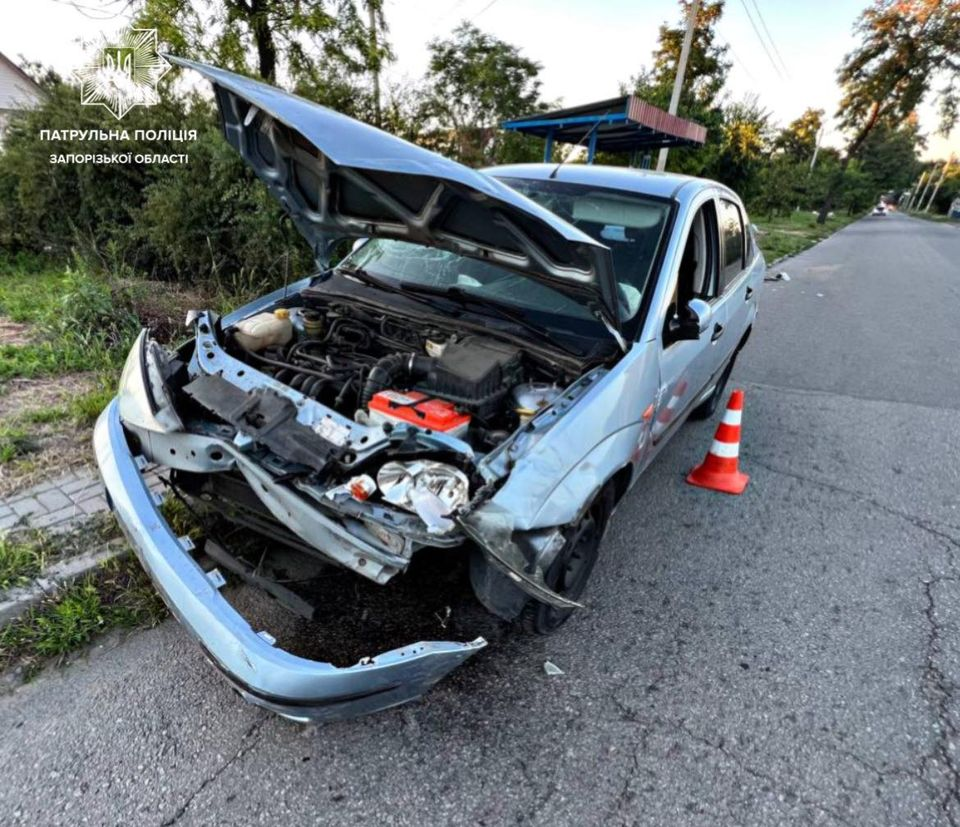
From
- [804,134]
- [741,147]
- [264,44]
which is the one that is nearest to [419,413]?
[264,44]

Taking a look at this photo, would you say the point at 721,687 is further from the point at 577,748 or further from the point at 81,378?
the point at 81,378

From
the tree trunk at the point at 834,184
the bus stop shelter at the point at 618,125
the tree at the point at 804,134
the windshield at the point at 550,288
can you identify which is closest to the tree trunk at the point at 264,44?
the bus stop shelter at the point at 618,125

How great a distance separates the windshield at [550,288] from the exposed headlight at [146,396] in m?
1.25

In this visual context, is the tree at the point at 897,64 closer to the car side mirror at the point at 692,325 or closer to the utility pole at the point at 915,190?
the car side mirror at the point at 692,325

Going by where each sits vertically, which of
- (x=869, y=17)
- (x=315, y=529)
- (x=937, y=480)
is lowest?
(x=937, y=480)

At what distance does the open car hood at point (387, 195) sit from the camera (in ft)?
6.22

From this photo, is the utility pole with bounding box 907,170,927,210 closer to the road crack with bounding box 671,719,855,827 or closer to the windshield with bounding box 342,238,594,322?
the windshield with bounding box 342,238,594,322

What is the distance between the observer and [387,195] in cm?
241

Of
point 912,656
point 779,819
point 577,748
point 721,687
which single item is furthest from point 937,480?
point 577,748

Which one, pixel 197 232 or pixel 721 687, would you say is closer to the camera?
pixel 721 687

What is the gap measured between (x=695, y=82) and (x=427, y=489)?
21737mm

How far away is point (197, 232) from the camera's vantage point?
6242 mm

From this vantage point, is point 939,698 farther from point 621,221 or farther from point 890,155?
point 890,155

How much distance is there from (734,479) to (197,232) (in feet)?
19.7
